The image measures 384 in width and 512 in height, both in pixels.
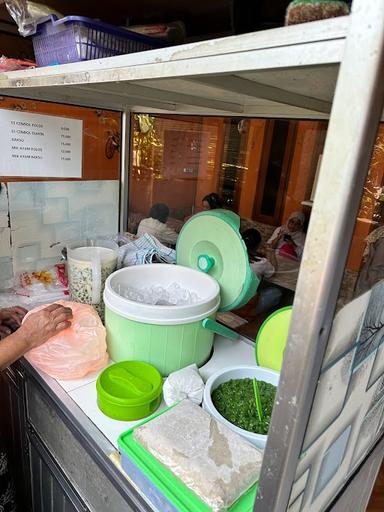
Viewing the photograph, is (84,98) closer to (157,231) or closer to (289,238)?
(157,231)

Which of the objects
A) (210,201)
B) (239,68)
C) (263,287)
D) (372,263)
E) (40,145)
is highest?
(239,68)

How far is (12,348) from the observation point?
887mm

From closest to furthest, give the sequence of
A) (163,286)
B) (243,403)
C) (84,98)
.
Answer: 1. (243,403)
2. (163,286)
3. (84,98)

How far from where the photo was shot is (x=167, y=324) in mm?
901

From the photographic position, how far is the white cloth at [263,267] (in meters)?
1.63

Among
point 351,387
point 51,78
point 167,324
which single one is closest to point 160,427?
point 167,324

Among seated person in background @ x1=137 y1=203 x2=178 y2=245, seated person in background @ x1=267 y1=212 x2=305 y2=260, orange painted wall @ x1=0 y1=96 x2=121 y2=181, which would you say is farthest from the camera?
seated person in background @ x1=267 y1=212 x2=305 y2=260

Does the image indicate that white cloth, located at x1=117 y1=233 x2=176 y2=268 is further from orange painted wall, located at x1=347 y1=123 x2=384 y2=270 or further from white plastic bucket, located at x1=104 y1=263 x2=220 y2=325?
orange painted wall, located at x1=347 y1=123 x2=384 y2=270

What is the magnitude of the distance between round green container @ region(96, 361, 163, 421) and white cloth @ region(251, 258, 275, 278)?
81 cm

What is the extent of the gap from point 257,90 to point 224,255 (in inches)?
21.0

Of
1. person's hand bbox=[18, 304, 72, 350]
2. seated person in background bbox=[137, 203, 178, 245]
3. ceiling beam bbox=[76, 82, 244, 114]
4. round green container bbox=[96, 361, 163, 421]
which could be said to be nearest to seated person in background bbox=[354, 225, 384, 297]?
round green container bbox=[96, 361, 163, 421]

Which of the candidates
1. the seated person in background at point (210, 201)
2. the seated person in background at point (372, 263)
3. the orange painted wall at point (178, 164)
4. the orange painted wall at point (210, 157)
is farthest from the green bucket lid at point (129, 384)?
the seated person in background at point (210, 201)

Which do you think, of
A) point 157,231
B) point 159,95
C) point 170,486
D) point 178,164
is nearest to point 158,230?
point 157,231

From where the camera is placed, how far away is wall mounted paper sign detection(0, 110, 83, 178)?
46.9 inches
